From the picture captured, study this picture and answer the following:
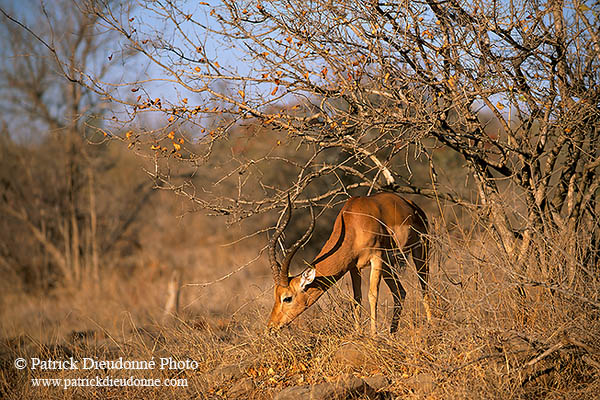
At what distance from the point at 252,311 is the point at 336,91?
278cm

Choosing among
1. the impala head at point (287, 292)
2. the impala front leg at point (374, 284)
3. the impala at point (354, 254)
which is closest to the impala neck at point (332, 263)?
the impala at point (354, 254)

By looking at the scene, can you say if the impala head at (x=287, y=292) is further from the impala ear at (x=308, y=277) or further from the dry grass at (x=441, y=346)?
the dry grass at (x=441, y=346)

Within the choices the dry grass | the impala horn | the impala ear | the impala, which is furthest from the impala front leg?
the impala horn

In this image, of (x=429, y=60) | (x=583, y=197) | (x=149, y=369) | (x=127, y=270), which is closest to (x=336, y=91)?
(x=429, y=60)

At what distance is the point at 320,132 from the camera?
19.5ft

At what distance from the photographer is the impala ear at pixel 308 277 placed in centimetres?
630

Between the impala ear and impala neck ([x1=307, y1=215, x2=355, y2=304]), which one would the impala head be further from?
impala neck ([x1=307, y1=215, x2=355, y2=304])

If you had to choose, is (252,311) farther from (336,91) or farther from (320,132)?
(336,91)

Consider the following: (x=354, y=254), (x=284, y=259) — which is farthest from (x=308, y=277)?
(x=354, y=254)

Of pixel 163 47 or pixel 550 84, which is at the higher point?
pixel 163 47

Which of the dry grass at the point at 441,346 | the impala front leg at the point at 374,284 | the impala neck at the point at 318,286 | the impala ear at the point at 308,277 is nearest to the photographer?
the dry grass at the point at 441,346

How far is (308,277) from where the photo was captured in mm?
6320

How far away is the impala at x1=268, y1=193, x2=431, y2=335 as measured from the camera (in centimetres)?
630

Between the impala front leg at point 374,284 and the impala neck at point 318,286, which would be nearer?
the impala front leg at point 374,284
